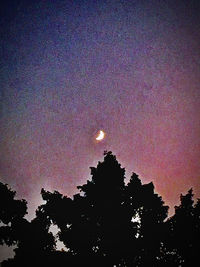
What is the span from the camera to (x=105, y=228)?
1524 centimetres

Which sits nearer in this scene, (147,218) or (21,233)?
(21,233)

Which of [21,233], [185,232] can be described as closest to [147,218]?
[185,232]

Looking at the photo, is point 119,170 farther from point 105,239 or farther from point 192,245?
point 192,245

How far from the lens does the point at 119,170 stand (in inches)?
707

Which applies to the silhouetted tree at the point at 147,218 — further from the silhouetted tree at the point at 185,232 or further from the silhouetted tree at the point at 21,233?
the silhouetted tree at the point at 21,233

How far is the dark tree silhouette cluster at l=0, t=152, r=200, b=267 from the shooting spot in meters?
13.2

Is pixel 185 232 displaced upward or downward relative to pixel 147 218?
downward

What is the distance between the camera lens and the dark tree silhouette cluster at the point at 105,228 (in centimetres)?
1320

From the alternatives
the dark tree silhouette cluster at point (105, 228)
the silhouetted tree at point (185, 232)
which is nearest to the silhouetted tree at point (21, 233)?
the dark tree silhouette cluster at point (105, 228)

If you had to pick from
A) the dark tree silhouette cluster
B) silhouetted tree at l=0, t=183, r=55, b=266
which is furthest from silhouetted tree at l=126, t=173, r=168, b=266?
silhouetted tree at l=0, t=183, r=55, b=266

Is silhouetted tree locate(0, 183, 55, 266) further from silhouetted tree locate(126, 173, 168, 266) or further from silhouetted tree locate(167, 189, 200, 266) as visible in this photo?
silhouetted tree locate(167, 189, 200, 266)

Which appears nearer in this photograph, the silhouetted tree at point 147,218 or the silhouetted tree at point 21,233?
the silhouetted tree at point 21,233

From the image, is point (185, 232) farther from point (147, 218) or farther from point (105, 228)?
point (105, 228)

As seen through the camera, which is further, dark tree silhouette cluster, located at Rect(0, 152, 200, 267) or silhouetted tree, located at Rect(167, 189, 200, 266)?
silhouetted tree, located at Rect(167, 189, 200, 266)
